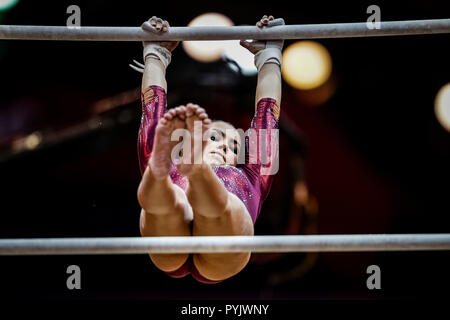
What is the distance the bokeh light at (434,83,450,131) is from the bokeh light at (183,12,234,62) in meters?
2.16

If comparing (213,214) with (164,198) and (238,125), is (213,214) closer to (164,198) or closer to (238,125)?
(164,198)

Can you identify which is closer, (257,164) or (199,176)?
(199,176)

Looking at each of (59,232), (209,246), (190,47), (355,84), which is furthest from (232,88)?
(209,246)

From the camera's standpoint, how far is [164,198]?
1649 mm

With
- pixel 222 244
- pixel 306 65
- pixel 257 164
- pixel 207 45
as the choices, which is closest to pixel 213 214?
pixel 222 244

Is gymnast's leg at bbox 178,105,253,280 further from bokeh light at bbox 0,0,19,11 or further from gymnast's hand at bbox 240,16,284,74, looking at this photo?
bokeh light at bbox 0,0,19,11

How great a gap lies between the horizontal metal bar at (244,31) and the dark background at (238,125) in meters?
2.09

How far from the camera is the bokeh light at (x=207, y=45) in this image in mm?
5039

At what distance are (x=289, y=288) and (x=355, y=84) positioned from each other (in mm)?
2274

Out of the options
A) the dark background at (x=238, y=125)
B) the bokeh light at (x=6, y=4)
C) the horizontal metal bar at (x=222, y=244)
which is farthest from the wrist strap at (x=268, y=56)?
the bokeh light at (x=6, y=4)

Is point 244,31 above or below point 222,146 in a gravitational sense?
above

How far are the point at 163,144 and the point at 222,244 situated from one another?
1.15 feet
